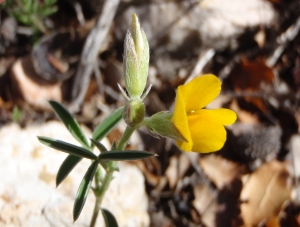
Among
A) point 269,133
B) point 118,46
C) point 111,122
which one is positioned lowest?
point 269,133

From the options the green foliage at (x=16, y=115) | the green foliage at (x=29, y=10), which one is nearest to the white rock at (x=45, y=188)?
the green foliage at (x=16, y=115)

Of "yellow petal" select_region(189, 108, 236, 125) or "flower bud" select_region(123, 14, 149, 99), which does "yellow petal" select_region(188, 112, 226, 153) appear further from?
"flower bud" select_region(123, 14, 149, 99)

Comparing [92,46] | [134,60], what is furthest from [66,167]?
[92,46]

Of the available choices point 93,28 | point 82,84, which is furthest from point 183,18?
point 82,84

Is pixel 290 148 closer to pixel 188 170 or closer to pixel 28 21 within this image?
pixel 188 170

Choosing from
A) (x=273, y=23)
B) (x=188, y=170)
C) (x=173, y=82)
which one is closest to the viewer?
(x=188, y=170)

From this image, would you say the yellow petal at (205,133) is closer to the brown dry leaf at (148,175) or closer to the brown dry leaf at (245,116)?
the brown dry leaf at (148,175)

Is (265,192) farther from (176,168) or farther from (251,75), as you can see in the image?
(251,75)

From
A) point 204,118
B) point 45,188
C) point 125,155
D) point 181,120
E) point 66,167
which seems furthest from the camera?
point 45,188
